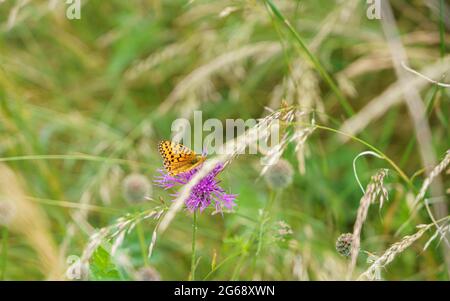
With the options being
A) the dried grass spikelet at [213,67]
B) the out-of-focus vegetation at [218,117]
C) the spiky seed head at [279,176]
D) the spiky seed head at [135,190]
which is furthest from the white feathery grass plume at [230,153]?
the dried grass spikelet at [213,67]

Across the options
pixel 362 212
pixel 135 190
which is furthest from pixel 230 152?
pixel 135 190

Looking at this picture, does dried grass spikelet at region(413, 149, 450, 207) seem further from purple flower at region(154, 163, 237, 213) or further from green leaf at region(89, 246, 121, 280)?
green leaf at region(89, 246, 121, 280)

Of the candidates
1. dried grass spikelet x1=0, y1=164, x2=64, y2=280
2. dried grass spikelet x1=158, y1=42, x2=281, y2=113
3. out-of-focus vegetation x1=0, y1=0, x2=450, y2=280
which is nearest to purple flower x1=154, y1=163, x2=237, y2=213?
out-of-focus vegetation x1=0, y1=0, x2=450, y2=280

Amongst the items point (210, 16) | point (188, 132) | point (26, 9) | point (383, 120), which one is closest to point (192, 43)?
point (210, 16)

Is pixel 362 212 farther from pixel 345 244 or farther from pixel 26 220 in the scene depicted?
pixel 26 220

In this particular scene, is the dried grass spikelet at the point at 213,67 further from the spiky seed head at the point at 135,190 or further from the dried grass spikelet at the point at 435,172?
the dried grass spikelet at the point at 435,172
